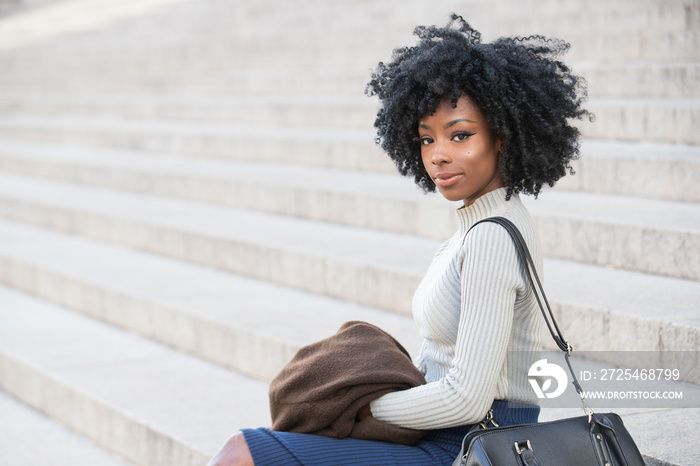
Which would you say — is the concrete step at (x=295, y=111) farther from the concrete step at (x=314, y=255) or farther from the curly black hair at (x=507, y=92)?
the curly black hair at (x=507, y=92)

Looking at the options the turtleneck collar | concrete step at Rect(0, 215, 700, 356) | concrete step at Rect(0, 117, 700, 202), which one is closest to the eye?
the turtleneck collar

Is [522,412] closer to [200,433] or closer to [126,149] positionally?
[200,433]

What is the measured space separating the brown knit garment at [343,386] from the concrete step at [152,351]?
2.56 ft

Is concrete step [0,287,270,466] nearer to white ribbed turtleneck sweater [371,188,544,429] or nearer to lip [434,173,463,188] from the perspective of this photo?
white ribbed turtleneck sweater [371,188,544,429]

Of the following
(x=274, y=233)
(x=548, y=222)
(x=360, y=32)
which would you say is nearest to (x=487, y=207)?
(x=548, y=222)

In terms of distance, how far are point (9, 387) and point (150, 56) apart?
21.0 ft

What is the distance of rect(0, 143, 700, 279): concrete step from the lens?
3.48 m

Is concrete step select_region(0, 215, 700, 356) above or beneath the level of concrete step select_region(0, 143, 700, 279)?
beneath

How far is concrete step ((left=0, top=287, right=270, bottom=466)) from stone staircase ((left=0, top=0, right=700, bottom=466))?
1 cm

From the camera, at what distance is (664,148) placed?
13.9 feet

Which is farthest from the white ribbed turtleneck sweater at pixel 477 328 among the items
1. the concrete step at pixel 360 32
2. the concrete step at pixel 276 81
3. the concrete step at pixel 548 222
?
the concrete step at pixel 360 32

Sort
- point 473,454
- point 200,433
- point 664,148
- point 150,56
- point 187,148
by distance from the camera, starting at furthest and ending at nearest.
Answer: point 150,56 < point 187,148 < point 664,148 < point 200,433 < point 473,454

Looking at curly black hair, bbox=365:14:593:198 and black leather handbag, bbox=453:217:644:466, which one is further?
curly black hair, bbox=365:14:593:198

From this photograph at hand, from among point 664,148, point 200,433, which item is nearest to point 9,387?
point 200,433
